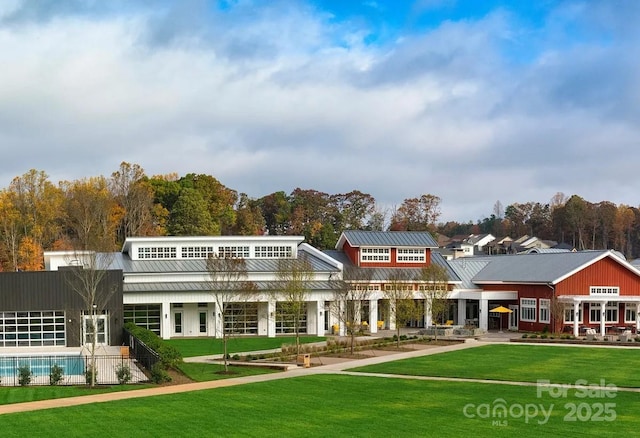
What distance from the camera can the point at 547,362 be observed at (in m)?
37.8

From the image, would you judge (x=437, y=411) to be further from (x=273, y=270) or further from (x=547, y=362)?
(x=273, y=270)

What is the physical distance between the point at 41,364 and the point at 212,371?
27.8ft

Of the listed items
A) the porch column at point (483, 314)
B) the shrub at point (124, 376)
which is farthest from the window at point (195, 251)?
the shrub at point (124, 376)

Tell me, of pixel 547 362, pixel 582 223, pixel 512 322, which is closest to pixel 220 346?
pixel 547 362

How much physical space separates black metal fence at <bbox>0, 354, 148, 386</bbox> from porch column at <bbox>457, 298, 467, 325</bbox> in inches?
1256

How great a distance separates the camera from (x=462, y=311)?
63062 millimetres

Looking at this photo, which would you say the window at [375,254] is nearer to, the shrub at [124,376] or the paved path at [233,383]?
the paved path at [233,383]

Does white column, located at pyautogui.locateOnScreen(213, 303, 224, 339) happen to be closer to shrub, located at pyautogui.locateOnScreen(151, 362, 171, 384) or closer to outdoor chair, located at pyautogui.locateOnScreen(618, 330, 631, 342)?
shrub, located at pyautogui.locateOnScreen(151, 362, 171, 384)

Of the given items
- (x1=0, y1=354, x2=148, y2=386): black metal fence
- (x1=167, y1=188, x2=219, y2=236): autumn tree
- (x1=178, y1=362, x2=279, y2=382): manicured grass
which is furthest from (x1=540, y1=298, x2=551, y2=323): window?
(x1=167, y1=188, x2=219, y2=236): autumn tree

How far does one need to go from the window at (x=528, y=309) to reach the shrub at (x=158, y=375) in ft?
117

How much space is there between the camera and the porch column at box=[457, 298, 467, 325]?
63.0 m

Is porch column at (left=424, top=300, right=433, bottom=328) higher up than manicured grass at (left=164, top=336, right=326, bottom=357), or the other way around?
porch column at (left=424, top=300, right=433, bottom=328)

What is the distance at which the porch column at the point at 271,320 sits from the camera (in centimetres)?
5388

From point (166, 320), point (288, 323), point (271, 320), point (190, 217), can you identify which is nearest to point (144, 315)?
point (166, 320)
